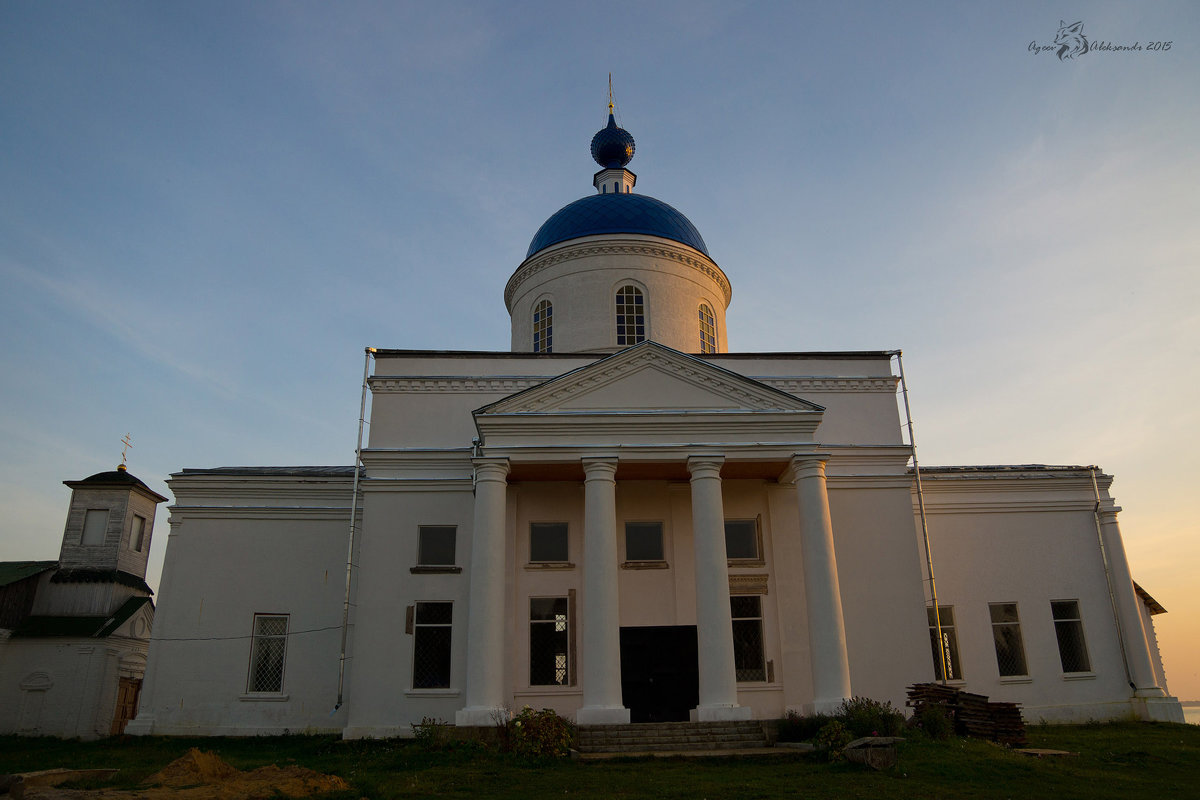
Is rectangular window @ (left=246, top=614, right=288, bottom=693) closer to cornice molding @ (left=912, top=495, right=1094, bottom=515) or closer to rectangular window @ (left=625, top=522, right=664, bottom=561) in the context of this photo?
rectangular window @ (left=625, top=522, right=664, bottom=561)

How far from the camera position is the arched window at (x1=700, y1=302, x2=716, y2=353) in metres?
24.2

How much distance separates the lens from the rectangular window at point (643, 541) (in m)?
18.8

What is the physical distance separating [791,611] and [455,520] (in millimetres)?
7789

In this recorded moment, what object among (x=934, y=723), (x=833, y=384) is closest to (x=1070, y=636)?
(x=934, y=723)

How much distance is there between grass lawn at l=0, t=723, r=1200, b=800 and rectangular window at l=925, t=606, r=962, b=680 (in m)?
3.56

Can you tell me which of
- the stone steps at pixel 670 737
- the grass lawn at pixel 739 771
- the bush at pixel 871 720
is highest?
the bush at pixel 871 720

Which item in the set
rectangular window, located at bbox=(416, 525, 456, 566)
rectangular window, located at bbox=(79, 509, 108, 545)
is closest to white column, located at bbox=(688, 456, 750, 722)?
rectangular window, located at bbox=(416, 525, 456, 566)

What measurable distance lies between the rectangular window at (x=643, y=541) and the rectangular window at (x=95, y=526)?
18.5 m

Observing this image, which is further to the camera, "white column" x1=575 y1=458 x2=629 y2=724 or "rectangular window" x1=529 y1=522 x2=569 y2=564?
"rectangular window" x1=529 y1=522 x2=569 y2=564

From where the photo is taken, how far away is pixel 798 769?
12477mm

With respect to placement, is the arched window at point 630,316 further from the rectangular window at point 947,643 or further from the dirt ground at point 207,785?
the dirt ground at point 207,785

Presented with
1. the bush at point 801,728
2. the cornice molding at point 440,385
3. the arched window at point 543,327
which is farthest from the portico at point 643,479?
the arched window at point 543,327

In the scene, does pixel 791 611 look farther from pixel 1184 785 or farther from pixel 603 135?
pixel 603 135

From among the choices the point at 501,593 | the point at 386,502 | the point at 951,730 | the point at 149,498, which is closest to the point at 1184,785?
the point at 951,730
